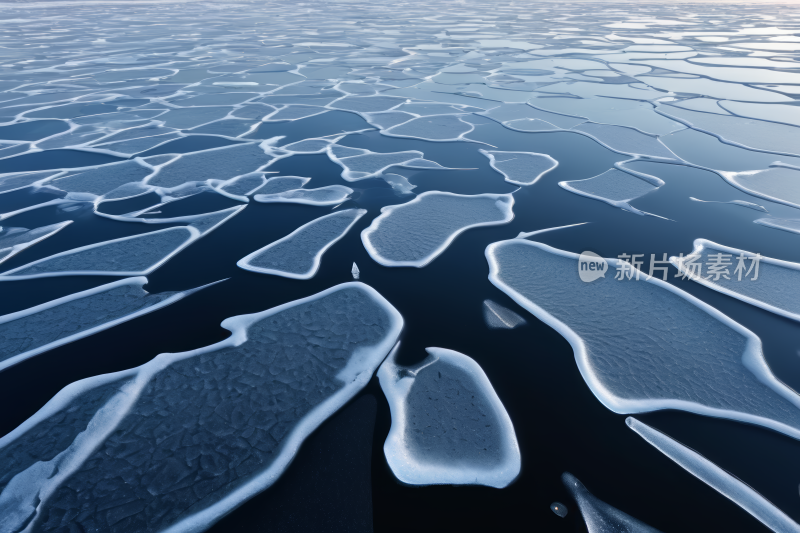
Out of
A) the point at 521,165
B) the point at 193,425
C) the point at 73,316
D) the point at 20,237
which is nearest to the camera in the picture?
the point at 193,425

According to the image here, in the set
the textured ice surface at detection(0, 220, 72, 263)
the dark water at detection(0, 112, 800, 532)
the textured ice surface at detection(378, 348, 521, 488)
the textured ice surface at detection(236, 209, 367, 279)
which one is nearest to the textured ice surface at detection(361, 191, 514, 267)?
the dark water at detection(0, 112, 800, 532)

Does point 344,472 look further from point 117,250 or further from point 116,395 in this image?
point 117,250

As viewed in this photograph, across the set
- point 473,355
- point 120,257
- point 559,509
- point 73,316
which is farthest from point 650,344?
point 120,257

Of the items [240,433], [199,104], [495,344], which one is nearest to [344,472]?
[240,433]

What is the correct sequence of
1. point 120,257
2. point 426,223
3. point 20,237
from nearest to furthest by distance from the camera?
point 120,257 < point 20,237 < point 426,223

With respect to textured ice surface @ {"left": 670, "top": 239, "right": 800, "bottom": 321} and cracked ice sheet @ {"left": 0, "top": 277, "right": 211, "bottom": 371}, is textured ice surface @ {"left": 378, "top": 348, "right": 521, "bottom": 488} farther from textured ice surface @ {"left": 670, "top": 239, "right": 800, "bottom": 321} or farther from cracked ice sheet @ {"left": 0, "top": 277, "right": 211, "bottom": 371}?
textured ice surface @ {"left": 670, "top": 239, "right": 800, "bottom": 321}

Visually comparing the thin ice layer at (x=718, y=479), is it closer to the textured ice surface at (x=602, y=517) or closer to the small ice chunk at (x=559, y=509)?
the textured ice surface at (x=602, y=517)

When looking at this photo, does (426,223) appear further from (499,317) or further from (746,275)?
(746,275)

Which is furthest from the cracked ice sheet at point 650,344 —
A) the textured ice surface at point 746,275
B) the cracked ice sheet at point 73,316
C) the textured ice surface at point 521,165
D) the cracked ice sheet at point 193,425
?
the cracked ice sheet at point 73,316
